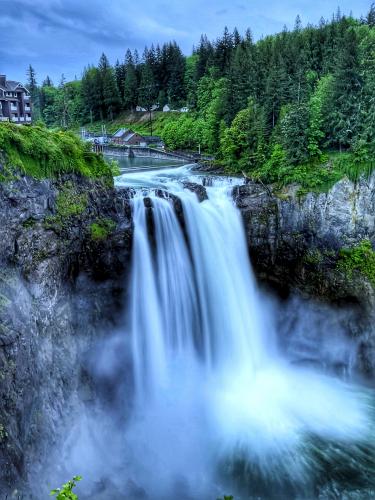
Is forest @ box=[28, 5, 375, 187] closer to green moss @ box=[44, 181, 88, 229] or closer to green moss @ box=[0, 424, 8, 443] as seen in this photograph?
green moss @ box=[44, 181, 88, 229]

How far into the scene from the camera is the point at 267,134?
1079 inches

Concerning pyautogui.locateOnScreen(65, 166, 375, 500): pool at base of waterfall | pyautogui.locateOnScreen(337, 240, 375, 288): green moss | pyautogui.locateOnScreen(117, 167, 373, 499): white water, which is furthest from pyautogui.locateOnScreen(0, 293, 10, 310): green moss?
pyautogui.locateOnScreen(337, 240, 375, 288): green moss

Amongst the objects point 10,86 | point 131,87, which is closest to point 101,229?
point 10,86

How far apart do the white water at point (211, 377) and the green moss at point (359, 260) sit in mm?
4824

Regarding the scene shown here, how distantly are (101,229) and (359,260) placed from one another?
44.2 ft

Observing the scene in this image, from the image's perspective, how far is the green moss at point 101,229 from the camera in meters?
16.9

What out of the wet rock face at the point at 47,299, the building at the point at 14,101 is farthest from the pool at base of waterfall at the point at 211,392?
the building at the point at 14,101

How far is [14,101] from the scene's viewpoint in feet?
123

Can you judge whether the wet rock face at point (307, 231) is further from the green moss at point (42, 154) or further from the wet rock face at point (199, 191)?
the green moss at point (42, 154)

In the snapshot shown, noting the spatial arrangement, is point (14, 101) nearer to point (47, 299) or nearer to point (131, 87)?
point (47, 299)

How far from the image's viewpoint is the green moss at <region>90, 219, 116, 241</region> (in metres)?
16.9

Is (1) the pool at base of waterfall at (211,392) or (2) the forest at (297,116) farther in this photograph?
(2) the forest at (297,116)

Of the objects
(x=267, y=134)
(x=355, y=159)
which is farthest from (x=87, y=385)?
(x=267, y=134)

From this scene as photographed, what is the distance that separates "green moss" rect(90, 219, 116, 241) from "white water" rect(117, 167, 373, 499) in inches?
53.5
